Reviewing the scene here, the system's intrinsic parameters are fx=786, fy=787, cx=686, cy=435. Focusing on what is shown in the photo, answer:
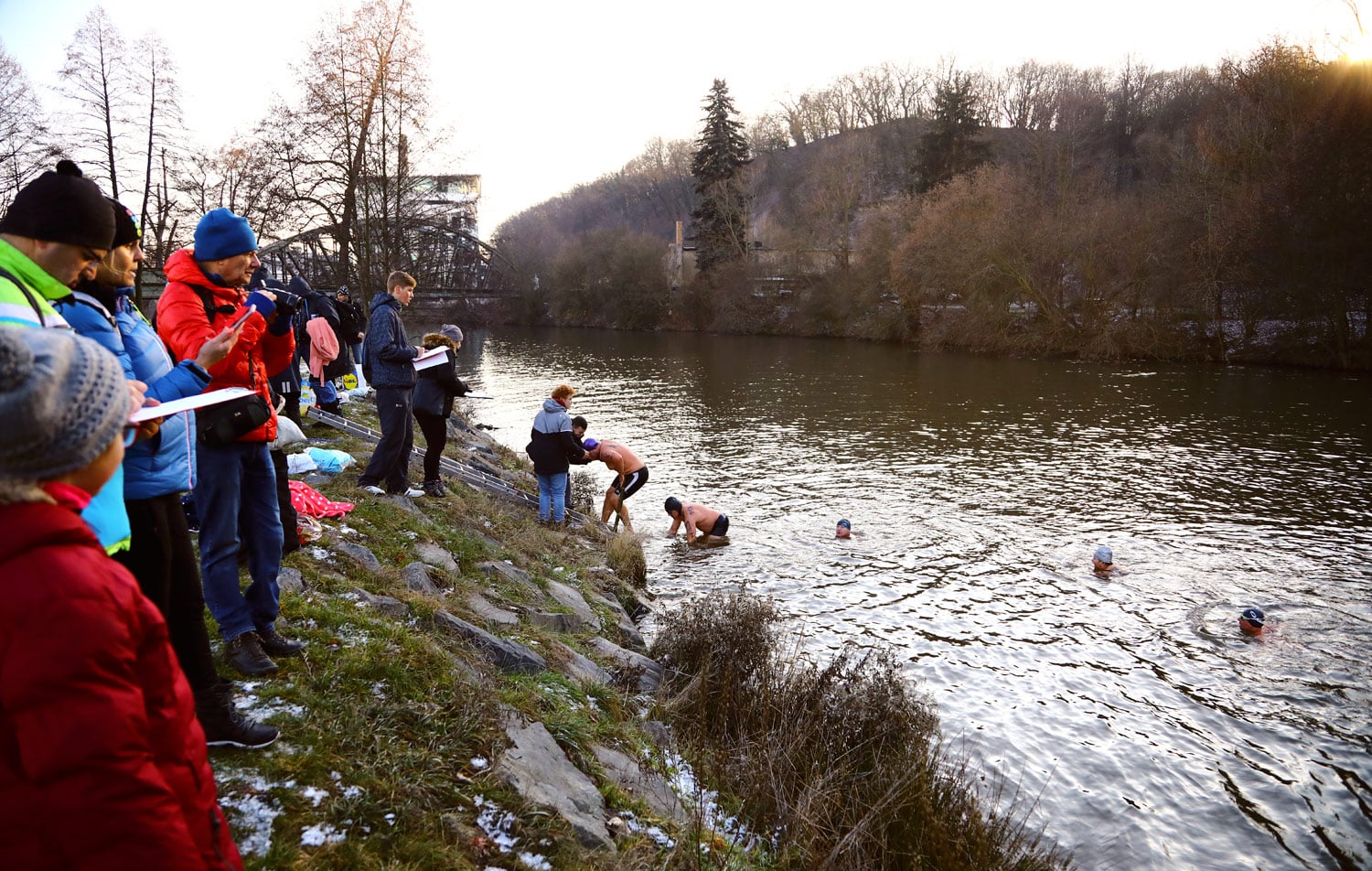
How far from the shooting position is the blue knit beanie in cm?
420

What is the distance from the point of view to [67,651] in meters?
1.67

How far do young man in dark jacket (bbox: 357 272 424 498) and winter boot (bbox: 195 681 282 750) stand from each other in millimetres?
5079

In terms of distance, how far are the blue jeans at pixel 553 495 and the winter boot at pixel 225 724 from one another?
7699 millimetres

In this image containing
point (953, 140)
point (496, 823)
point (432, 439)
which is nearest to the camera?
point (496, 823)

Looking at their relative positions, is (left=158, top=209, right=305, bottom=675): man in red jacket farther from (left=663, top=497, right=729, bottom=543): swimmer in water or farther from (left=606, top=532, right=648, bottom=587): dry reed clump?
(left=663, top=497, right=729, bottom=543): swimmer in water

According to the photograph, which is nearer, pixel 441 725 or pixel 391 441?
pixel 441 725

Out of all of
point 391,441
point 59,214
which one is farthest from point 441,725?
point 391,441

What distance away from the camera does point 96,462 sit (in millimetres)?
1932

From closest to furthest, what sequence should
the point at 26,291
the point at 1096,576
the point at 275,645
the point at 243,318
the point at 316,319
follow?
the point at 26,291, the point at 243,318, the point at 275,645, the point at 1096,576, the point at 316,319

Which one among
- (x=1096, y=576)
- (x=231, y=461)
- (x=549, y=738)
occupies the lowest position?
(x=1096, y=576)

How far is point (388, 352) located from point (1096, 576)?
9.79 metres

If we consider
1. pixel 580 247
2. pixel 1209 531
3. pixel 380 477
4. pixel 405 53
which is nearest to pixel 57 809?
pixel 380 477

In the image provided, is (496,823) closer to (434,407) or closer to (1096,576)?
(434,407)

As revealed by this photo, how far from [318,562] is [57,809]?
4631 mm
